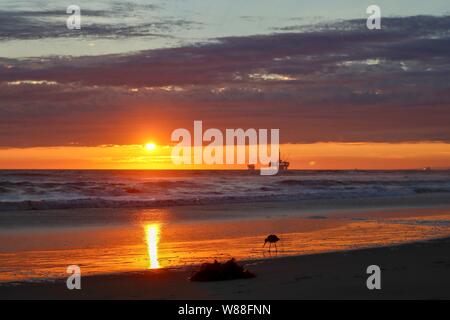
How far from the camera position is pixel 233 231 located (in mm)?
21031

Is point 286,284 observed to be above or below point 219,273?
below

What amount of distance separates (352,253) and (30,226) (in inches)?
459

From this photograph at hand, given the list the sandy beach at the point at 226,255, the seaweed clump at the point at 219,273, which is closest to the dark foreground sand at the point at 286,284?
the sandy beach at the point at 226,255

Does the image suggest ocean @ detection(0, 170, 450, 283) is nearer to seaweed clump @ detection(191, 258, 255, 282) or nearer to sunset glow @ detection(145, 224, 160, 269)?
sunset glow @ detection(145, 224, 160, 269)

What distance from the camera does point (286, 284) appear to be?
457 inches

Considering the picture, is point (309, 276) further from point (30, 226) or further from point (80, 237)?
point (30, 226)

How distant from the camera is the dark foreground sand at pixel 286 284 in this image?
422 inches

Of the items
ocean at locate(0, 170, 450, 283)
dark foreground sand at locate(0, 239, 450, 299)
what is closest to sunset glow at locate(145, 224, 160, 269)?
ocean at locate(0, 170, 450, 283)

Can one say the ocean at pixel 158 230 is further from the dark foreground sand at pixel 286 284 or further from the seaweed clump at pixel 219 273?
the seaweed clump at pixel 219 273

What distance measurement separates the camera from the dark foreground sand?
10.7 m

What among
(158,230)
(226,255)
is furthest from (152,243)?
(158,230)

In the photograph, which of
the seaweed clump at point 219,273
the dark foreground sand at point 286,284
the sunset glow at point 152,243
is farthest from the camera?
the sunset glow at point 152,243

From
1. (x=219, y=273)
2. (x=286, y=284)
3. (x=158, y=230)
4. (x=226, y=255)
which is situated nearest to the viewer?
(x=286, y=284)

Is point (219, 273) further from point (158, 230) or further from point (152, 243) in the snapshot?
point (158, 230)
